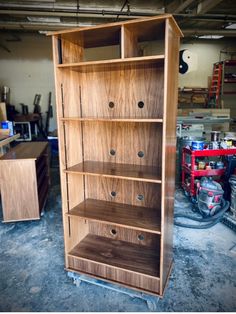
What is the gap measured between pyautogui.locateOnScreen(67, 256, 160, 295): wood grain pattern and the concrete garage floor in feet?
0.39

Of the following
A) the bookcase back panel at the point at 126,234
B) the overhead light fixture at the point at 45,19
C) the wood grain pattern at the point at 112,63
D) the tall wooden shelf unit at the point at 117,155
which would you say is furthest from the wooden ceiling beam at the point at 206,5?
the bookcase back panel at the point at 126,234

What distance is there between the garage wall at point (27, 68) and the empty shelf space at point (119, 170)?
6.49 meters

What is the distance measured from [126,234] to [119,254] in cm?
19

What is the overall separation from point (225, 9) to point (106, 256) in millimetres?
5176

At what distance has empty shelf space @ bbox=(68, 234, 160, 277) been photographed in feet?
5.53

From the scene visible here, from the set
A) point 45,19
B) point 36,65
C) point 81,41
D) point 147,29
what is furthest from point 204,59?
point 147,29

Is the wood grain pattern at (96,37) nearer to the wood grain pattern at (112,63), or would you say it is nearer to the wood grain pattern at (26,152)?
the wood grain pattern at (112,63)

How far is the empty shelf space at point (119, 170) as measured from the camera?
154 cm

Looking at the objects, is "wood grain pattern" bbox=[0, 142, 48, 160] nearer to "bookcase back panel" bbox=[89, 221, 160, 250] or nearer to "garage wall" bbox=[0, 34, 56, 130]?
"bookcase back panel" bbox=[89, 221, 160, 250]

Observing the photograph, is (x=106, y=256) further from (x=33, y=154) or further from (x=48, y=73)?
(x=48, y=73)

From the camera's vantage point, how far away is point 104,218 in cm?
171

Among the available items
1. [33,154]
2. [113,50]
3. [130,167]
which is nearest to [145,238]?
[130,167]

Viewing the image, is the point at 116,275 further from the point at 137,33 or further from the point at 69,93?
the point at 137,33

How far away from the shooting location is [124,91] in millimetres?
1714
